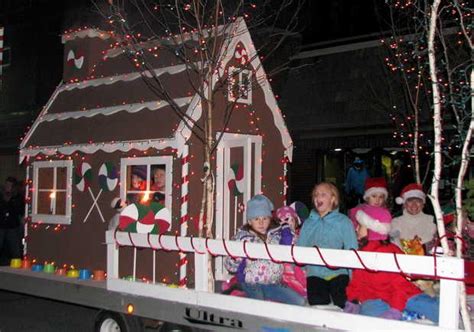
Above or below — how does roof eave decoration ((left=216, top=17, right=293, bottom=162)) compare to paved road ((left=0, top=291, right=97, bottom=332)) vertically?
above

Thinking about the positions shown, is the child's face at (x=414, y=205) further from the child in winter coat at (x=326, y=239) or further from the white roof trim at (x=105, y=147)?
the white roof trim at (x=105, y=147)

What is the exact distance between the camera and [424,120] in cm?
1283

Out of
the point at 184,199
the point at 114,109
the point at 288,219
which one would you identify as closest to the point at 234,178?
the point at 184,199

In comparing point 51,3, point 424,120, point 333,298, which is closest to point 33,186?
point 333,298

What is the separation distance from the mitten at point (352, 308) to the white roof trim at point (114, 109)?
147 inches

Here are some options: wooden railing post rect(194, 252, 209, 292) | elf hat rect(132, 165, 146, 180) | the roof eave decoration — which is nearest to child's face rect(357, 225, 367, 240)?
wooden railing post rect(194, 252, 209, 292)

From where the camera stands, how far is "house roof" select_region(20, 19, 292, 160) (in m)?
8.09

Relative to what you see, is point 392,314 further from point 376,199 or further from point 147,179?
point 147,179

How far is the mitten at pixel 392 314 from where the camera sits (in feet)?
15.9

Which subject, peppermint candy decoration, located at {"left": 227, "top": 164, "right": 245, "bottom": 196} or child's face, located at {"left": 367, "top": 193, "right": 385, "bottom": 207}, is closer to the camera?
child's face, located at {"left": 367, "top": 193, "right": 385, "bottom": 207}

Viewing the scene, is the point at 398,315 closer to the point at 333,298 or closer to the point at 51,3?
the point at 333,298

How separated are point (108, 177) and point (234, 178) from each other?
5.87 feet

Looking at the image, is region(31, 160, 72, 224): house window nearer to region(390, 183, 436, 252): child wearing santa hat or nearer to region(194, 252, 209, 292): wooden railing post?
region(194, 252, 209, 292): wooden railing post

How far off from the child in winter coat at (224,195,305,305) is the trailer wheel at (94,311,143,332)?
1.27 metres
